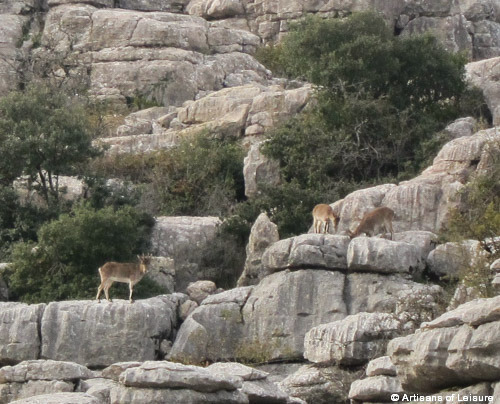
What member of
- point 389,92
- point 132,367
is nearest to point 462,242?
point 132,367

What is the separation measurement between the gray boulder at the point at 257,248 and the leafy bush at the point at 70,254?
12.4ft

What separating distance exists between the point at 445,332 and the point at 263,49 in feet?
150

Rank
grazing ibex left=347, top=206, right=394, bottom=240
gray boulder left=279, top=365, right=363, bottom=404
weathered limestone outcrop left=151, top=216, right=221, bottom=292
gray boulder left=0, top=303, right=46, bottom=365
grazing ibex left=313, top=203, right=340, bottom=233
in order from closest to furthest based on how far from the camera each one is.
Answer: gray boulder left=279, top=365, right=363, bottom=404 < gray boulder left=0, top=303, right=46, bottom=365 < grazing ibex left=347, top=206, right=394, bottom=240 < grazing ibex left=313, top=203, right=340, bottom=233 < weathered limestone outcrop left=151, top=216, right=221, bottom=292

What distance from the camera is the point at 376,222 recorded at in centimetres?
3969

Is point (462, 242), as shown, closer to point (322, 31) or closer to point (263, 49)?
point (322, 31)

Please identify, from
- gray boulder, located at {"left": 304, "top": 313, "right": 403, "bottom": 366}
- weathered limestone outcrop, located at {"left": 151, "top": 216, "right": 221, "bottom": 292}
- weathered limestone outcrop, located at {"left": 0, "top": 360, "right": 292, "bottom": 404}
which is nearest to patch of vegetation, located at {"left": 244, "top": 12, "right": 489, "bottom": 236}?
weathered limestone outcrop, located at {"left": 151, "top": 216, "right": 221, "bottom": 292}

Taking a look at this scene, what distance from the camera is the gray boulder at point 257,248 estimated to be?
4089cm

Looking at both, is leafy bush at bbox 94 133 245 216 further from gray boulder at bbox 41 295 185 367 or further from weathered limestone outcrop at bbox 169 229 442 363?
weathered limestone outcrop at bbox 169 229 442 363

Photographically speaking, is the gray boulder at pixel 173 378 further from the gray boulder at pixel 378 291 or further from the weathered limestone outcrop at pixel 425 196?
the weathered limestone outcrop at pixel 425 196

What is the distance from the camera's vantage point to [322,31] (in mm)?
52219

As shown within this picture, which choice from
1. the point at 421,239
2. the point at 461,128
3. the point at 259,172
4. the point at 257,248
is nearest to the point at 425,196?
the point at 421,239

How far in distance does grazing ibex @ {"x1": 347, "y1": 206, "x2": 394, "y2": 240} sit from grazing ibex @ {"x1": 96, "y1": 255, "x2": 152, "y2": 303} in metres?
5.51

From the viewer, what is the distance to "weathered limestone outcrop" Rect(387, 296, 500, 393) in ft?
72.8

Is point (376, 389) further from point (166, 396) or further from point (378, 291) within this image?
point (378, 291)
